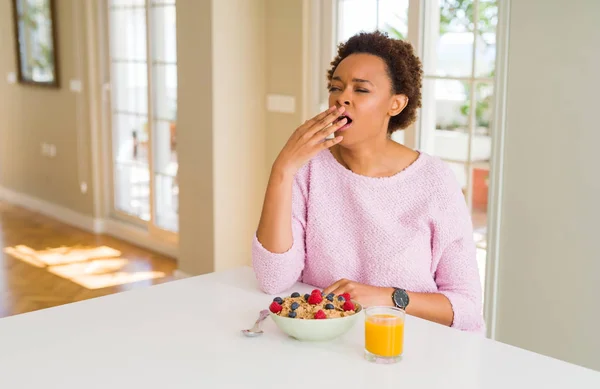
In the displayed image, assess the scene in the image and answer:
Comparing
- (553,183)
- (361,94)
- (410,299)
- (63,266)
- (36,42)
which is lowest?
(63,266)

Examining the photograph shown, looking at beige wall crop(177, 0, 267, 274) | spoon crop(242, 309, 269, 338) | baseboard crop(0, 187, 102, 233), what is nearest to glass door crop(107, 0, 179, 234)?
baseboard crop(0, 187, 102, 233)

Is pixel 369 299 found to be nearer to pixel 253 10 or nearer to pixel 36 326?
pixel 36 326

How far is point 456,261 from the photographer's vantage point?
6.23 feet

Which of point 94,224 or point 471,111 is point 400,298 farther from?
point 94,224

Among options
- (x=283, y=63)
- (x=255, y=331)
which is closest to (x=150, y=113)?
(x=283, y=63)

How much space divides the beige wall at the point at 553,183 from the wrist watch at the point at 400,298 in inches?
50.3

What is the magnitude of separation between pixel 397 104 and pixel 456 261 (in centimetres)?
47

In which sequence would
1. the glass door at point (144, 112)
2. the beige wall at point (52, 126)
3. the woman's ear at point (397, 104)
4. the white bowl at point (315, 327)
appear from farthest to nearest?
the beige wall at point (52, 126) → the glass door at point (144, 112) → the woman's ear at point (397, 104) → the white bowl at point (315, 327)

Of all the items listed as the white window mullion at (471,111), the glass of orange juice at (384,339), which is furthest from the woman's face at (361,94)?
the white window mullion at (471,111)

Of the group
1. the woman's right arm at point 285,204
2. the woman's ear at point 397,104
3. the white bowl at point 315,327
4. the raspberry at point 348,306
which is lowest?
the white bowl at point 315,327

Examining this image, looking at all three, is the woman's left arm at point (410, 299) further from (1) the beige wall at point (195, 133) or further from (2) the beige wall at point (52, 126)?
(2) the beige wall at point (52, 126)

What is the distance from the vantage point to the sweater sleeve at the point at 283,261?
71.7 inches

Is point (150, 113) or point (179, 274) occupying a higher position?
point (150, 113)

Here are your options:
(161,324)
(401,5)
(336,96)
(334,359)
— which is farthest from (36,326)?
(401,5)
